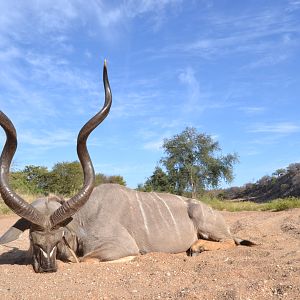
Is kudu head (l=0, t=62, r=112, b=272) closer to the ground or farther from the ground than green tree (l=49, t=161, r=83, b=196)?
closer to the ground

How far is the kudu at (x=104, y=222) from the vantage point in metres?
5.47

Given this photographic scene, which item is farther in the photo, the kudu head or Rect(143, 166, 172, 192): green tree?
Rect(143, 166, 172, 192): green tree

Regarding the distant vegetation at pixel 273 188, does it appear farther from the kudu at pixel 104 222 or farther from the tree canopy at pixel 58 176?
the kudu at pixel 104 222

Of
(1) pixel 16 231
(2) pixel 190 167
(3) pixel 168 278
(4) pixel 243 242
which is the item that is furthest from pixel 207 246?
(2) pixel 190 167

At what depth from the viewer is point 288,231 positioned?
8586 millimetres

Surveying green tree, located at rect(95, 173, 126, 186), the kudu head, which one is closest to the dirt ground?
the kudu head

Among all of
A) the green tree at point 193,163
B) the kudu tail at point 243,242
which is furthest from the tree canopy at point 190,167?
the kudu tail at point 243,242

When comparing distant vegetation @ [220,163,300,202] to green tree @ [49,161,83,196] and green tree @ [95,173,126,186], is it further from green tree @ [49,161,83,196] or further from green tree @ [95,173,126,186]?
green tree @ [49,161,83,196]

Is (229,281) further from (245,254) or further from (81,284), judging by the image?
(245,254)

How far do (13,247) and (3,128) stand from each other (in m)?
2.41

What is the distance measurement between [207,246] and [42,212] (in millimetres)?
2433

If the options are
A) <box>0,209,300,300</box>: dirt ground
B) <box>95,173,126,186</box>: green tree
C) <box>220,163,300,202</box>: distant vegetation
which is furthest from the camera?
<box>220,163,300,202</box>: distant vegetation

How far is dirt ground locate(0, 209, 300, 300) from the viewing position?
3898mm

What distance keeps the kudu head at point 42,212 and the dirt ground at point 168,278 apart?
0.21 metres
